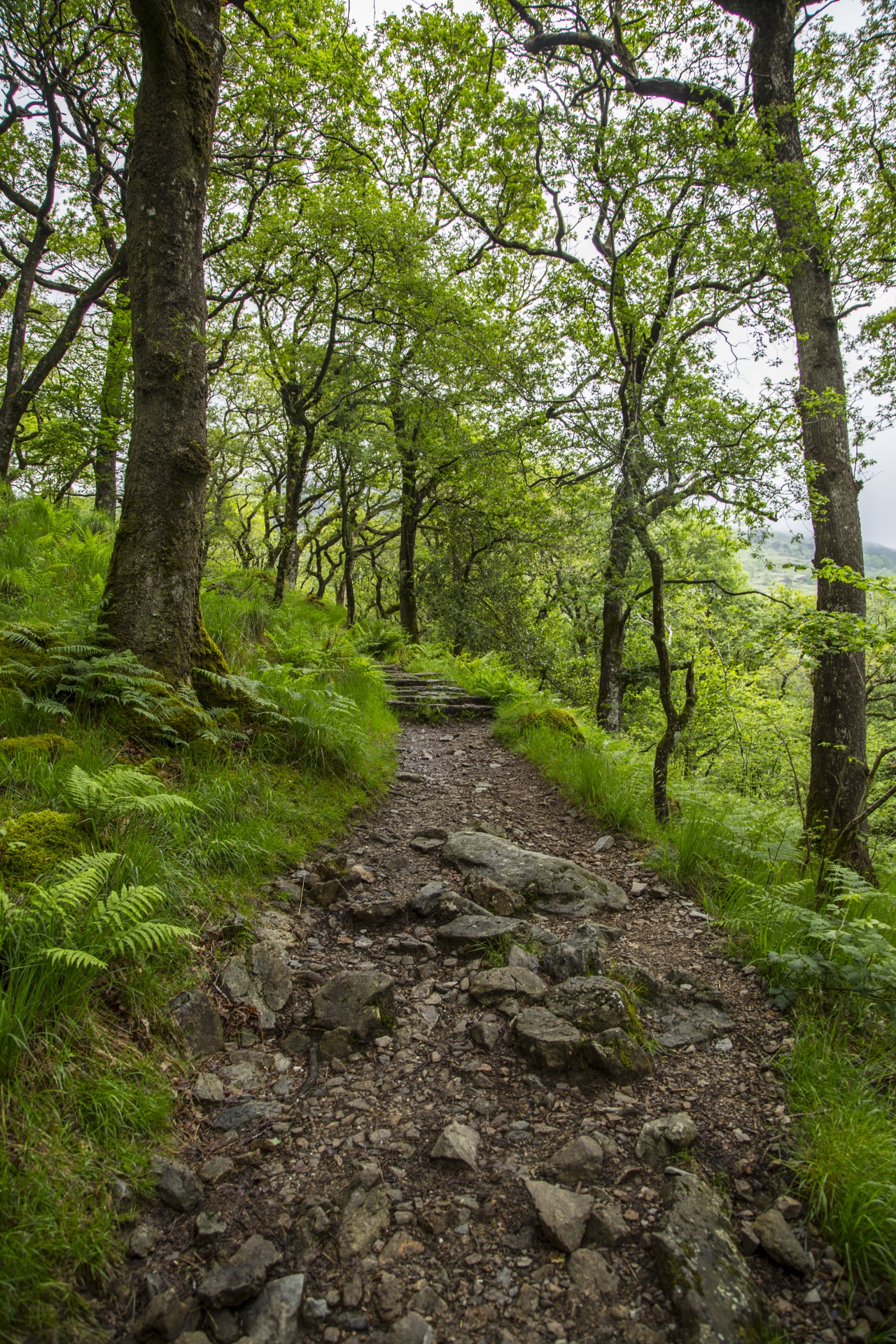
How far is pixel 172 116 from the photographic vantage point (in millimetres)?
4848

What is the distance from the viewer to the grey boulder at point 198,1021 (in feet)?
8.69

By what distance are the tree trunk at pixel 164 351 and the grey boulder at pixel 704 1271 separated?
456 centimetres

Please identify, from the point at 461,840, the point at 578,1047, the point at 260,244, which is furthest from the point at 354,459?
the point at 578,1047

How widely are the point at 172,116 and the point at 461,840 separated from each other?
251 inches

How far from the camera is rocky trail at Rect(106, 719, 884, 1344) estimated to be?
5.85 feet

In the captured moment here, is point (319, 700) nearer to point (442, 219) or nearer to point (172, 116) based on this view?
point (172, 116)

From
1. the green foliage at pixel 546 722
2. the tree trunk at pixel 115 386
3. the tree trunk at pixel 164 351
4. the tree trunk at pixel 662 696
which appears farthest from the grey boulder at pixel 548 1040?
the tree trunk at pixel 115 386

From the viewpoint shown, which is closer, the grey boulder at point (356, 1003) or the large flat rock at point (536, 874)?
the grey boulder at point (356, 1003)

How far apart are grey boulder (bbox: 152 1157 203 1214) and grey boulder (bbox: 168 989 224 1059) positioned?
530 mm

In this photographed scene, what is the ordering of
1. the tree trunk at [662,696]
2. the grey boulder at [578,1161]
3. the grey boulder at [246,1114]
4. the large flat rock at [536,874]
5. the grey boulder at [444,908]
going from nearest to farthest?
1. the grey boulder at [578,1161]
2. the grey boulder at [246,1114]
3. the grey boulder at [444,908]
4. the large flat rock at [536,874]
5. the tree trunk at [662,696]

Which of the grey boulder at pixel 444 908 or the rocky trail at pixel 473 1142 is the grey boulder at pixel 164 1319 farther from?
the grey boulder at pixel 444 908

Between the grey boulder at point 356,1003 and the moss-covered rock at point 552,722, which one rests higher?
the moss-covered rock at point 552,722

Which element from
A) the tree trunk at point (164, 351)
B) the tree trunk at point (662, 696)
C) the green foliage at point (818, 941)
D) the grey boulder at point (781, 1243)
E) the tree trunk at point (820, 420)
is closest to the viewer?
Result: the grey boulder at point (781, 1243)

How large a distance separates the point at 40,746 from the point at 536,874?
3.46 m
